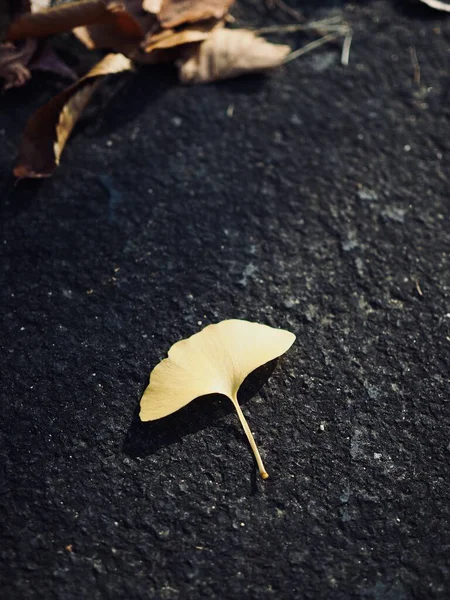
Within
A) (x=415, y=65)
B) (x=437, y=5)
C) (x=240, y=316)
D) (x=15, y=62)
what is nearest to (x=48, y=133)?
(x=15, y=62)

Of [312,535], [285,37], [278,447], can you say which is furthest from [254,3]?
[312,535]

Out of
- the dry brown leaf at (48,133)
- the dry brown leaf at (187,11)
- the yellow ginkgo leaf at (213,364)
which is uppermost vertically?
the dry brown leaf at (187,11)

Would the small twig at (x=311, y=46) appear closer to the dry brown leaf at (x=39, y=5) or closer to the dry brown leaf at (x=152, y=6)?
the dry brown leaf at (x=152, y=6)

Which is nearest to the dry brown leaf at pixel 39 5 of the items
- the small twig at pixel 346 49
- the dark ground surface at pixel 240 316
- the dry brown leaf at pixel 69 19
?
the dry brown leaf at pixel 69 19

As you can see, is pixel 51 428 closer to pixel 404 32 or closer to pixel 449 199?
pixel 449 199

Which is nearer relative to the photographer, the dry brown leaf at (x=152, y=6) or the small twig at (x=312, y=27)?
the dry brown leaf at (x=152, y=6)

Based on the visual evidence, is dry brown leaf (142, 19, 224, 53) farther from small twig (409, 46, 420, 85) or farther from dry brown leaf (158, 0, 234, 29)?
small twig (409, 46, 420, 85)
